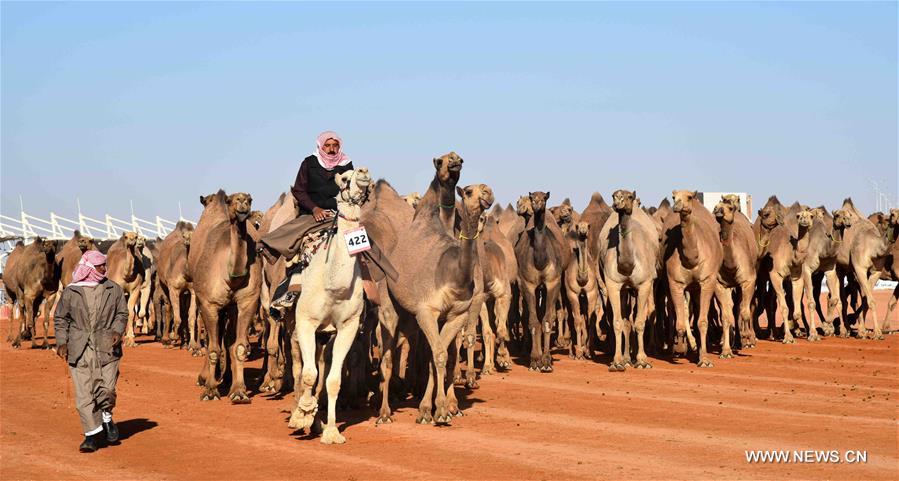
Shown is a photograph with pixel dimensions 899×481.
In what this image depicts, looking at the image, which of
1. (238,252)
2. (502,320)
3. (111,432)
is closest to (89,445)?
(111,432)

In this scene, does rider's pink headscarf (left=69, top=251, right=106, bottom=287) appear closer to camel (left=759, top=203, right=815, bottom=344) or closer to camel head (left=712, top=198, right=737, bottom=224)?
camel head (left=712, top=198, right=737, bottom=224)

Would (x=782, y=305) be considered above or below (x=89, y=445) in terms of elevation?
above

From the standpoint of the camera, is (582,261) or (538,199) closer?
(538,199)

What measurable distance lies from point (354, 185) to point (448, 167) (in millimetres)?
1529

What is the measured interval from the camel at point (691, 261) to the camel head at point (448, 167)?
6.53 metres

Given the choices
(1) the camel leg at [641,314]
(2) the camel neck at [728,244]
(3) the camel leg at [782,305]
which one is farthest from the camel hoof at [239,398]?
(3) the camel leg at [782,305]

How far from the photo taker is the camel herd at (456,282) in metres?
12.7

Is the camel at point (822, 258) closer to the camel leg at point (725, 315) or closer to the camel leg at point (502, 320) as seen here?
the camel leg at point (725, 315)

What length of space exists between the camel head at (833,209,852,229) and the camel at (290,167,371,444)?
14.3m

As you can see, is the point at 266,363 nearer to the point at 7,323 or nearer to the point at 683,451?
the point at 683,451

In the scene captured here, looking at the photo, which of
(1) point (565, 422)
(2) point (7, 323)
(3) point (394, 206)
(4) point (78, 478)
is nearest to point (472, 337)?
(3) point (394, 206)

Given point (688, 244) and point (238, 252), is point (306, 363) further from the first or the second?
point (688, 244)

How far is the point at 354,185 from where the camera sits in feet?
38.3

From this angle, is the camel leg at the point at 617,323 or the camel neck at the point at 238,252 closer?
the camel neck at the point at 238,252
